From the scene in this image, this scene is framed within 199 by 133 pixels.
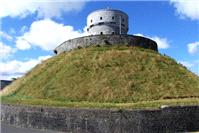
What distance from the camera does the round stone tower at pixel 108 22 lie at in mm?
47094

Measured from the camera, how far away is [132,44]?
134 ft

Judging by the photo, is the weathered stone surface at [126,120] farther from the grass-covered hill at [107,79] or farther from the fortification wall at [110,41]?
the fortification wall at [110,41]

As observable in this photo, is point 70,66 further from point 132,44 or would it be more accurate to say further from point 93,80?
point 132,44

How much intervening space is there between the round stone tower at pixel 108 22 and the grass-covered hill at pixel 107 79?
748 centimetres

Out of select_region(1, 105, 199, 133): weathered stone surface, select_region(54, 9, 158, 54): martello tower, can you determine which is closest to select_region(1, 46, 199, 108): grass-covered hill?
select_region(54, 9, 158, 54): martello tower

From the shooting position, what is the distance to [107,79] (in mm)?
32594

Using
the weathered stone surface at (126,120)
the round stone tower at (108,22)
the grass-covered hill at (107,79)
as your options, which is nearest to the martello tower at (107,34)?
the round stone tower at (108,22)

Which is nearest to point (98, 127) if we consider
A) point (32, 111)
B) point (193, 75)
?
point (32, 111)

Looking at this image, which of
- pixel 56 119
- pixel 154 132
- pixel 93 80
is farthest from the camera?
pixel 93 80

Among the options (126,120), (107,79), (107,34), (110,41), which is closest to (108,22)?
(107,34)

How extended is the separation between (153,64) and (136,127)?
14665 millimetres

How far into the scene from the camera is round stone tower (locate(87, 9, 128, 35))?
4709cm

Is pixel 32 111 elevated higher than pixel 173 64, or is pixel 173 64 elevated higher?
pixel 173 64

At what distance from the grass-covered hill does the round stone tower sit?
748 centimetres
